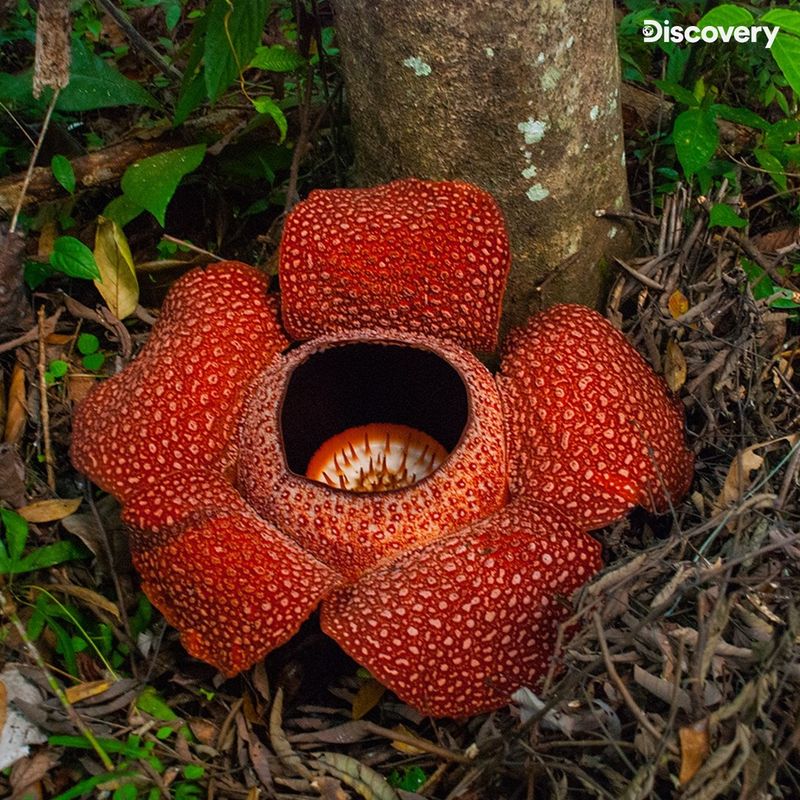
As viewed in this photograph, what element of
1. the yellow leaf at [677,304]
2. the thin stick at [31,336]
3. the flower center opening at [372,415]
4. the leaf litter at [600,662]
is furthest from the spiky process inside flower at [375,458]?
the thin stick at [31,336]

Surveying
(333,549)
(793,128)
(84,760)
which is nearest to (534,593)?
(333,549)

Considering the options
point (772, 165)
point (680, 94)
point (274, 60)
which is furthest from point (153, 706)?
point (772, 165)

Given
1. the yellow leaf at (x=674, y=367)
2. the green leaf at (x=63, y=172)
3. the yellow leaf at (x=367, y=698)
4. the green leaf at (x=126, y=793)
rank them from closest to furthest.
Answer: the green leaf at (x=126, y=793) < the yellow leaf at (x=367, y=698) < the yellow leaf at (x=674, y=367) < the green leaf at (x=63, y=172)

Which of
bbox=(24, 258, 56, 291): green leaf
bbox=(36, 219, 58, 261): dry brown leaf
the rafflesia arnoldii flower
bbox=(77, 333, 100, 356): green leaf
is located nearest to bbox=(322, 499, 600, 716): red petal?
the rafflesia arnoldii flower

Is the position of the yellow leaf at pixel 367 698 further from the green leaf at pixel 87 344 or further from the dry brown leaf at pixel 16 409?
the green leaf at pixel 87 344

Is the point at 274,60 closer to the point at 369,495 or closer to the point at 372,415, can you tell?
the point at 372,415

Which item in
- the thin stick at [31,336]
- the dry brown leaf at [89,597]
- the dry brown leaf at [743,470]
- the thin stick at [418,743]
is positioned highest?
the thin stick at [31,336]

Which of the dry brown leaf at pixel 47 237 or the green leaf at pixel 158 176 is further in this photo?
the dry brown leaf at pixel 47 237
